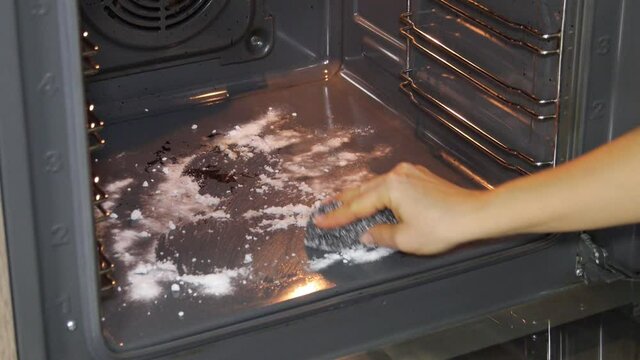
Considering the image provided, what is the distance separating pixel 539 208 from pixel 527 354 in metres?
0.46

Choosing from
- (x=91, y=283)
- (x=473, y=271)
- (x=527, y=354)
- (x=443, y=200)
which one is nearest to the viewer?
(x=91, y=283)

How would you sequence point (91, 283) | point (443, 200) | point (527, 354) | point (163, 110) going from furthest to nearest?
1. point (163, 110)
2. point (527, 354)
3. point (443, 200)
4. point (91, 283)

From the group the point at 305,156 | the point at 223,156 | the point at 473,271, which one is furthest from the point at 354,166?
the point at 473,271

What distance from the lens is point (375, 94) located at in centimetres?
209

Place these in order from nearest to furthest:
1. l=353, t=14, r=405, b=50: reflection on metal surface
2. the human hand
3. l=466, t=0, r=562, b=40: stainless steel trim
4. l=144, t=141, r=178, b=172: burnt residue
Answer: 1. the human hand
2. l=466, t=0, r=562, b=40: stainless steel trim
3. l=144, t=141, r=178, b=172: burnt residue
4. l=353, t=14, r=405, b=50: reflection on metal surface

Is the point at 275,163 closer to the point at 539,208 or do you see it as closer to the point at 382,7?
the point at 382,7

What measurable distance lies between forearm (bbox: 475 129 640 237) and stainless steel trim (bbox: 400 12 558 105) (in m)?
0.34

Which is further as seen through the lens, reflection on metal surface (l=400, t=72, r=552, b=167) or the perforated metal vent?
the perforated metal vent

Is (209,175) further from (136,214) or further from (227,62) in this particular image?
(227,62)

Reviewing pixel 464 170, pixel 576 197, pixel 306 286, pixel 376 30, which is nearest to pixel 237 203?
pixel 306 286

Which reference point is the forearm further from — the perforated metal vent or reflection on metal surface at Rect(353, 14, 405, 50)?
the perforated metal vent

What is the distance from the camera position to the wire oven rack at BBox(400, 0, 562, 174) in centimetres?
169

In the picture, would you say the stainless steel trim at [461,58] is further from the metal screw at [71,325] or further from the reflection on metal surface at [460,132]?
the metal screw at [71,325]

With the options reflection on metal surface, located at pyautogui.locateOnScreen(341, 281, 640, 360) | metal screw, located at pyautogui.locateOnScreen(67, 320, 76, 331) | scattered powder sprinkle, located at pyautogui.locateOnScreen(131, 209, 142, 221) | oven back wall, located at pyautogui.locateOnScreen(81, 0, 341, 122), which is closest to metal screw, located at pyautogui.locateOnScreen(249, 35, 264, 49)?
oven back wall, located at pyautogui.locateOnScreen(81, 0, 341, 122)
